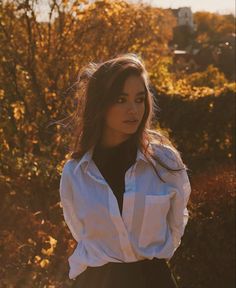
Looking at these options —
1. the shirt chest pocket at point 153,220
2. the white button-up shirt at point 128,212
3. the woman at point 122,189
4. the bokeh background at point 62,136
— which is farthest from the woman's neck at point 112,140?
the bokeh background at point 62,136

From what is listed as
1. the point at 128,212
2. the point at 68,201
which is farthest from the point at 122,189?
the point at 68,201

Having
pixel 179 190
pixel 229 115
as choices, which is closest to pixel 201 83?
pixel 229 115

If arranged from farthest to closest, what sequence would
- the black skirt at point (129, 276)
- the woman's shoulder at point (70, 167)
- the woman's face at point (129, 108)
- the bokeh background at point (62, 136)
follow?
the bokeh background at point (62, 136) → the woman's shoulder at point (70, 167) → the woman's face at point (129, 108) → the black skirt at point (129, 276)

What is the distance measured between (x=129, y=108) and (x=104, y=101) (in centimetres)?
14

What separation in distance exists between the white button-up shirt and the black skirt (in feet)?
0.10

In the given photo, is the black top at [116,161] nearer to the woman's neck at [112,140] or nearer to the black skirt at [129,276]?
the woman's neck at [112,140]

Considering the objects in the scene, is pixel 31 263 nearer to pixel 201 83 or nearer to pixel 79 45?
pixel 79 45

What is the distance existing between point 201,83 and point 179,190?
1140 centimetres

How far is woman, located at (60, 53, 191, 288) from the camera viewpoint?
2756 mm

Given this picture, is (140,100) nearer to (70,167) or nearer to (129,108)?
(129,108)

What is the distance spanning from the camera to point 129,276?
274 centimetres

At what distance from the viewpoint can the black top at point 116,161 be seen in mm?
2924

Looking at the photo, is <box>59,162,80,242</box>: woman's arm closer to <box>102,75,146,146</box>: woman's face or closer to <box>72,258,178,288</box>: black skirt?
<box>72,258,178,288</box>: black skirt

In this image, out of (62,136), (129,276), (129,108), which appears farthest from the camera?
(62,136)
